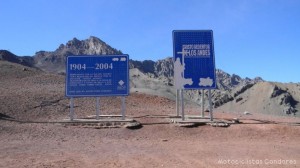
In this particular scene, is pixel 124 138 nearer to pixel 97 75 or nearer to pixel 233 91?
pixel 97 75

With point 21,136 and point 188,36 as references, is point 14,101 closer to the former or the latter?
point 21,136

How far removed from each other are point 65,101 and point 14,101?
2828 mm

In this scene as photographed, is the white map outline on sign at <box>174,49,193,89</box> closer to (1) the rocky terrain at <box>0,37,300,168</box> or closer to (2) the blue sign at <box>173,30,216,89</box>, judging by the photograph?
(2) the blue sign at <box>173,30,216,89</box>

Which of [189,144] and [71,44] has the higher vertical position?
[71,44]

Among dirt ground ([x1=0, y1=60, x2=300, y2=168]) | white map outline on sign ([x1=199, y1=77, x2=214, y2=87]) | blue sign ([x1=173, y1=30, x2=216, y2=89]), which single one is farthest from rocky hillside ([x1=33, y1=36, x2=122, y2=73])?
white map outline on sign ([x1=199, y1=77, x2=214, y2=87])

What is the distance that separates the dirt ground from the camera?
11.2m

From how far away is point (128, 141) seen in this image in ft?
50.6

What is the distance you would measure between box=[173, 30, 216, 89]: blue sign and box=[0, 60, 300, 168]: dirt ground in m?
2.13

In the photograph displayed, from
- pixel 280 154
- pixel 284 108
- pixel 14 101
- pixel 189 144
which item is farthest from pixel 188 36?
pixel 284 108

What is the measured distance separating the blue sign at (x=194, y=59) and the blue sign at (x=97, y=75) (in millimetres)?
2418

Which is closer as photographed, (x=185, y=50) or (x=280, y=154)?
(x=280, y=154)

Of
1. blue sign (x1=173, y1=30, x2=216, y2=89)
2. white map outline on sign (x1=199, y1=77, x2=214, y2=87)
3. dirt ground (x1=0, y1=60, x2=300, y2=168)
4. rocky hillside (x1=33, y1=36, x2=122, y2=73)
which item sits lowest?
dirt ground (x1=0, y1=60, x2=300, y2=168)

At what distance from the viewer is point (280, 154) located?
42.2 ft

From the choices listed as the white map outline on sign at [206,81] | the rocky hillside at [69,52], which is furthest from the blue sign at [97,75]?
→ the rocky hillside at [69,52]
